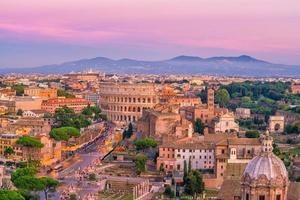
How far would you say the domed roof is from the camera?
19.6m

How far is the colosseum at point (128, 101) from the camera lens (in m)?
66.8

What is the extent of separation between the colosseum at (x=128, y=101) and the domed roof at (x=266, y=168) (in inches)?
1825

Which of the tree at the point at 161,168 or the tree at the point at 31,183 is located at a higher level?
the tree at the point at 31,183

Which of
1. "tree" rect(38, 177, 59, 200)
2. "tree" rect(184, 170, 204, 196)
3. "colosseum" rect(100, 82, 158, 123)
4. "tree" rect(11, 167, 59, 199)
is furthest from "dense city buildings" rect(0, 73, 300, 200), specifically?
"colosseum" rect(100, 82, 158, 123)

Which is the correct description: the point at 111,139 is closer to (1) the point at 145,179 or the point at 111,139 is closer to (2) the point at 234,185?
(1) the point at 145,179

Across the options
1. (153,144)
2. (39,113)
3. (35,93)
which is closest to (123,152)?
(153,144)

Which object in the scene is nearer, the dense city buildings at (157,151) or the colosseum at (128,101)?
the dense city buildings at (157,151)

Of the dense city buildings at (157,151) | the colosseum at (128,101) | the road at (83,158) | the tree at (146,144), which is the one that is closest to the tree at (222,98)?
the colosseum at (128,101)

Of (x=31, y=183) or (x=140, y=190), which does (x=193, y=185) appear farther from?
(x=31, y=183)

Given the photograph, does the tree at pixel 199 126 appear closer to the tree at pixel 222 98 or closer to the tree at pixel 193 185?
the tree at pixel 193 185

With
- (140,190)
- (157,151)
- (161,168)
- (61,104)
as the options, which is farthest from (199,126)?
(61,104)

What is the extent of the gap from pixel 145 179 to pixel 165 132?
9.57m

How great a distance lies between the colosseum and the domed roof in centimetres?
4635

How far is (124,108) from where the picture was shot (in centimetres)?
6725
